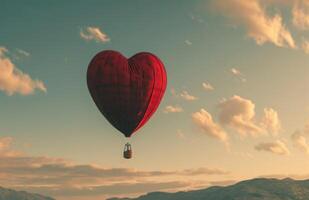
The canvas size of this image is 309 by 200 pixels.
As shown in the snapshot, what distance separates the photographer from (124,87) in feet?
284

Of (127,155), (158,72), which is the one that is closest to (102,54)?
(158,72)

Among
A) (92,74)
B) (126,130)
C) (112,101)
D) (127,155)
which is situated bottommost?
(127,155)

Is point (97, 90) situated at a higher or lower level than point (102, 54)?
lower

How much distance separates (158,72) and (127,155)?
60.8ft

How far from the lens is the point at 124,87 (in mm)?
86500

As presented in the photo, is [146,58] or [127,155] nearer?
[127,155]

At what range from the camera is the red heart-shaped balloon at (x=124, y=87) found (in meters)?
86.5

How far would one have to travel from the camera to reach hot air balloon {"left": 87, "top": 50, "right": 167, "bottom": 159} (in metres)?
86.5

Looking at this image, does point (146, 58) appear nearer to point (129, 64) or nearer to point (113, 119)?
point (129, 64)

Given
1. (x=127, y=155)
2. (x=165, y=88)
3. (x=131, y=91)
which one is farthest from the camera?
(x=165, y=88)

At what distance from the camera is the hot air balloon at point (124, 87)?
86500 millimetres

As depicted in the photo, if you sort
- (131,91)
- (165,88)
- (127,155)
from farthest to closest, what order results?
(165,88) < (131,91) < (127,155)

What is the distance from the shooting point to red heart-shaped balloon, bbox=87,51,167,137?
86.5 m

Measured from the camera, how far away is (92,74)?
8919cm
